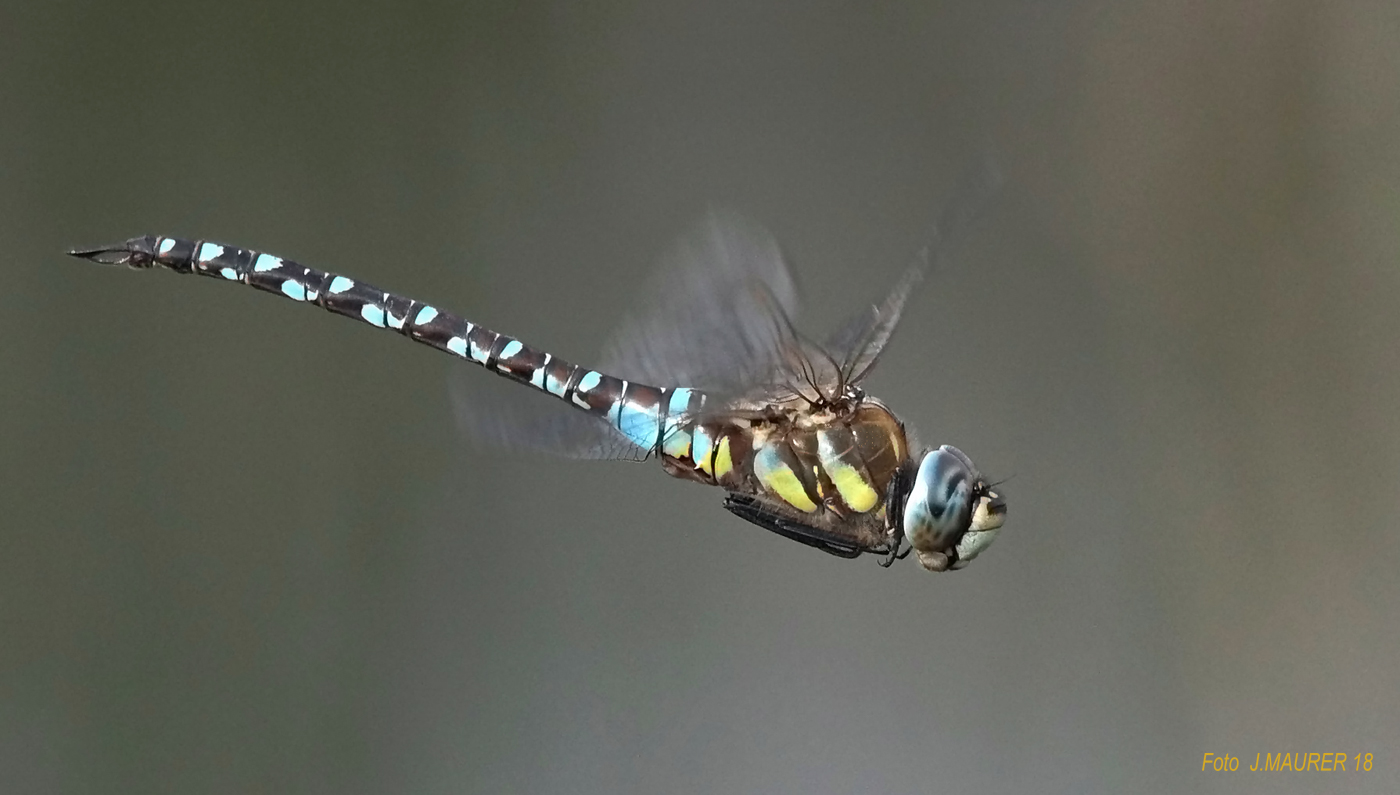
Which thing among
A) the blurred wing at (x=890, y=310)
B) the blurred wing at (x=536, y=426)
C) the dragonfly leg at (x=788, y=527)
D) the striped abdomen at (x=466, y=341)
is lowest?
the dragonfly leg at (x=788, y=527)

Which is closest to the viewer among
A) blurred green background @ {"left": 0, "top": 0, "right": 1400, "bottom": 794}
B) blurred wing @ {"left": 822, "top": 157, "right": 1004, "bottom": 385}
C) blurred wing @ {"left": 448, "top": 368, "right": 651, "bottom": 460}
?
blurred wing @ {"left": 822, "top": 157, "right": 1004, "bottom": 385}

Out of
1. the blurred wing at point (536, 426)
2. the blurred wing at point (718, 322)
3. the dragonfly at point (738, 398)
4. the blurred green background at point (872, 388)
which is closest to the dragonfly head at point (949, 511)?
the dragonfly at point (738, 398)

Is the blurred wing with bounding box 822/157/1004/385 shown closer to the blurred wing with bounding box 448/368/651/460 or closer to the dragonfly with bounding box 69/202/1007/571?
the dragonfly with bounding box 69/202/1007/571

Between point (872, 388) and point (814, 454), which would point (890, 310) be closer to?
point (814, 454)

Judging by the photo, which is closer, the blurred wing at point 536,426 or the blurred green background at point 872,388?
the blurred wing at point 536,426

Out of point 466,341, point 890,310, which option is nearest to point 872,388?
point 890,310

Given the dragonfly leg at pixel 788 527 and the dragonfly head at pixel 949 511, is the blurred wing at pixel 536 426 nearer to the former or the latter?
the dragonfly leg at pixel 788 527

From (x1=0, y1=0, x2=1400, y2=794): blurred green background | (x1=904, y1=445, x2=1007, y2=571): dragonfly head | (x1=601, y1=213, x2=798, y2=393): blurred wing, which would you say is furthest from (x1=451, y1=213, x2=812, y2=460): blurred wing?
(x1=0, y1=0, x2=1400, y2=794): blurred green background

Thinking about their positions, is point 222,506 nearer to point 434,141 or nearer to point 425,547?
point 425,547
